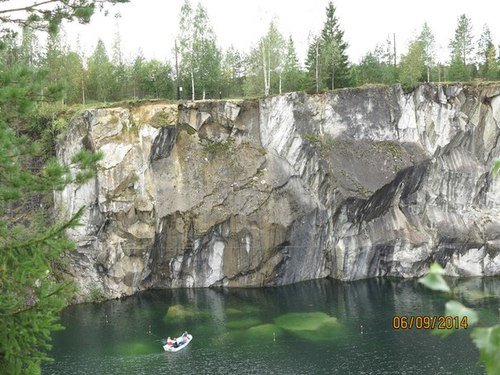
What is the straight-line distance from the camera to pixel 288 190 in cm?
4053

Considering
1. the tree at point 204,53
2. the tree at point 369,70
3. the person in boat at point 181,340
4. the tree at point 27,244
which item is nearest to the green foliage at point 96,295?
the person in boat at point 181,340

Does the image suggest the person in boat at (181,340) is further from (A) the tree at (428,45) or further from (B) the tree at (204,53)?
(A) the tree at (428,45)

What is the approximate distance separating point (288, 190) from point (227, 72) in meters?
23.9

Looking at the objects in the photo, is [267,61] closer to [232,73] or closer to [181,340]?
[232,73]

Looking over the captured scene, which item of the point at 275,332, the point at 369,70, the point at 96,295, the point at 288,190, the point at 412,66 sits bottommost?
the point at 275,332

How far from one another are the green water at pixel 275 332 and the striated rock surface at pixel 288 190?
225 centimetres

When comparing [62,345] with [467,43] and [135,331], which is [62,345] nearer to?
[135,331]

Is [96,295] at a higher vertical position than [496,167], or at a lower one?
lower

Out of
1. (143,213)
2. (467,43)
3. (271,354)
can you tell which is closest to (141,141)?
(143,213)

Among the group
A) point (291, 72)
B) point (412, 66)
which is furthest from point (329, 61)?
point (412, 66)

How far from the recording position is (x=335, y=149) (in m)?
41.0

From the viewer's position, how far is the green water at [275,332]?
83.7 feet

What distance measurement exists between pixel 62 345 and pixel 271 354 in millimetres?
12423

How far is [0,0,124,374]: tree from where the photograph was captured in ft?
26.2
